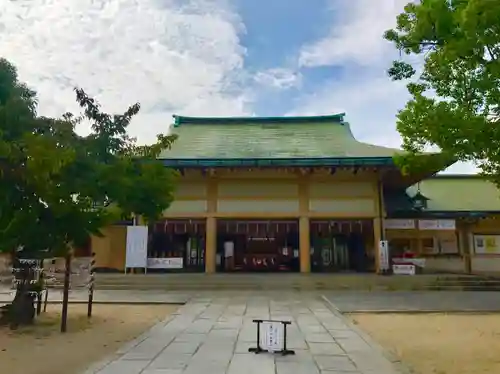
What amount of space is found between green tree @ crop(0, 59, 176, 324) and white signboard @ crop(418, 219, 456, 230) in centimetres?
1292

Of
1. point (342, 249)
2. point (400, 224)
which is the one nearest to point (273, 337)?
point (400, 224)

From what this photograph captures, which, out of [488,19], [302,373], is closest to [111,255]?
[302,373]

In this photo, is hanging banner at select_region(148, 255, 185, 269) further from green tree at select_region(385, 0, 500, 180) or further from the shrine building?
green tree at select_region(385, 0, 500, 180)

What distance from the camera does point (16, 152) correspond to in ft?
23.0

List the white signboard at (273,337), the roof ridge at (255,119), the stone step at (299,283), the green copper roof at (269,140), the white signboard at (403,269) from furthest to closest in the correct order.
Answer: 1. the roof ridge at (255,119)
2. the green copper roof at (269,140)
3. the white signboard at (403,269)
4. the stone step at (299,283)
5. the white signboard at (273,337)

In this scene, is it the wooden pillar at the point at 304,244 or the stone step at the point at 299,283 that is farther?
the wooden pillar at the point at 304,244

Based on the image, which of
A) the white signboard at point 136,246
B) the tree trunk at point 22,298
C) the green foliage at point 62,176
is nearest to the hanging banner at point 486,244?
the white signboard at point 136,246

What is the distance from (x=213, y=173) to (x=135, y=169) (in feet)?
29.6

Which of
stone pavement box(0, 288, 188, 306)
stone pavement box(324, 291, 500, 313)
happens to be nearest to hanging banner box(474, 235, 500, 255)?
stone pavement box(324, 291, 500, 313)

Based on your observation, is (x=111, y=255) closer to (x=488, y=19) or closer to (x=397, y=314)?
(x=397, y=314)

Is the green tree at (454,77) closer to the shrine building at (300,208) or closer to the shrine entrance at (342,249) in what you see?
the shrine building at (300,208)

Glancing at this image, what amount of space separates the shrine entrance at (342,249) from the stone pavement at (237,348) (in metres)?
11.0

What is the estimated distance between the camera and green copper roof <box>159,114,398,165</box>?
1806cm

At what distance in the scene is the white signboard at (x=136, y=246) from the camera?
16.5 meters
